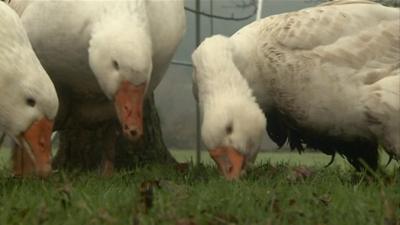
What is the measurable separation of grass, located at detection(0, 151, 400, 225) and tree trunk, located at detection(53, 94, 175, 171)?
171 centimetres

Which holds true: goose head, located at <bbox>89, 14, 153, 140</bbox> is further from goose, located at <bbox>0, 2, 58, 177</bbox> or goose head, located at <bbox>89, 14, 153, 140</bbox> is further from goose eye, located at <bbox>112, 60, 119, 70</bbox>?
goose, located at <bbox>0, 2, 58, 177</bbox>

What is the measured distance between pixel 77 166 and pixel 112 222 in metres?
3.36

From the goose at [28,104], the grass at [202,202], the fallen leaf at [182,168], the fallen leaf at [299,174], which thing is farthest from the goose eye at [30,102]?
the fallen leaf at [299,174]

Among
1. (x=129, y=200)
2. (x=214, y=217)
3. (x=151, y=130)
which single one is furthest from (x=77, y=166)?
(x=214, y=217)

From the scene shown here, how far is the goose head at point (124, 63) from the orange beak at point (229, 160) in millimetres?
482

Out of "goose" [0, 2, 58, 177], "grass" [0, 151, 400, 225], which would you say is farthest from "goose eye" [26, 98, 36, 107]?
"grass" [0, 151, 400, 225]

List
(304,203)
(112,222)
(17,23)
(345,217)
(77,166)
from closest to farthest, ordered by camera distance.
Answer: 1. (112,222)
2. (345,217)
3. (304,203)
4. (17,23)
5. (77,166)

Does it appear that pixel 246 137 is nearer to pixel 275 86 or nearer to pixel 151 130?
pixel 275 86

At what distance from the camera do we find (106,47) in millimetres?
4359

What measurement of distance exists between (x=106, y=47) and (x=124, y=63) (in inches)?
5.7

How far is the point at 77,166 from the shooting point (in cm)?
617

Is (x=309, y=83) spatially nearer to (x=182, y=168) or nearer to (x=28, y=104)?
(x=182, y=168)

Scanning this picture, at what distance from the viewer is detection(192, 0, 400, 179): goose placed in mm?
4574

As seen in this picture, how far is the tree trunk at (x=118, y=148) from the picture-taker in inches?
242
